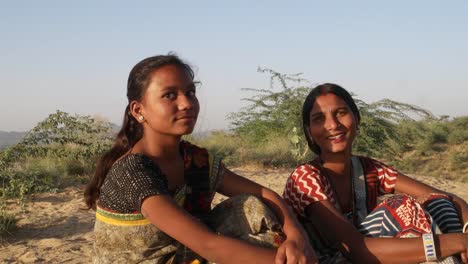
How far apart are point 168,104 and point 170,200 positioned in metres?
0.44

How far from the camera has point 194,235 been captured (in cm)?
167

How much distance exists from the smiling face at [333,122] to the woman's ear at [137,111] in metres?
0.93

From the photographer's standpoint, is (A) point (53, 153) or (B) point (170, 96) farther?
(A) point (53, 153)

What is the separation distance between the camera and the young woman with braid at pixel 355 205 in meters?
2.03

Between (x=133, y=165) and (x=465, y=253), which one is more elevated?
(x=133, y=165)

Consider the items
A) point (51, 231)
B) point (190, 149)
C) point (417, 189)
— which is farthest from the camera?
point (51, 231)

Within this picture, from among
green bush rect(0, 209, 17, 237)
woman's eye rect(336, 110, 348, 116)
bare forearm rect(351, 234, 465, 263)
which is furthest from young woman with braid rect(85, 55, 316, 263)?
green bush rect(0, 209, 17, 237)

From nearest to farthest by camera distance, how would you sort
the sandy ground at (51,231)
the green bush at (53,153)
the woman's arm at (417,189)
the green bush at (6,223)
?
the woman's arm at (417,189) < the sandy ground at (51,231) < the green bush at (6,223) < the green bush at (53,153)

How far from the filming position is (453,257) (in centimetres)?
202

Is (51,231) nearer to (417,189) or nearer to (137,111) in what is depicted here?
(137,111)

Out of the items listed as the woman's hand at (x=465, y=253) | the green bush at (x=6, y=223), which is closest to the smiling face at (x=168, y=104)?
the woman's hand at (x=465, y=253)

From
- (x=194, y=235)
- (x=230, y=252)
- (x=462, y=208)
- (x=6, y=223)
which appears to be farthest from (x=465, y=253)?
(x=6, y=223)

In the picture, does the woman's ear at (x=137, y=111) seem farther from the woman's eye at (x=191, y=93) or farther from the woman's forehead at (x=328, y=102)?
the woman's forehead at (x=328, y=102)

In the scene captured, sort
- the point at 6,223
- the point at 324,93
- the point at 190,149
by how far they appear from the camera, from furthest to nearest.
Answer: the point at 6,223 → the point at 324,93 → the point at 190,149
